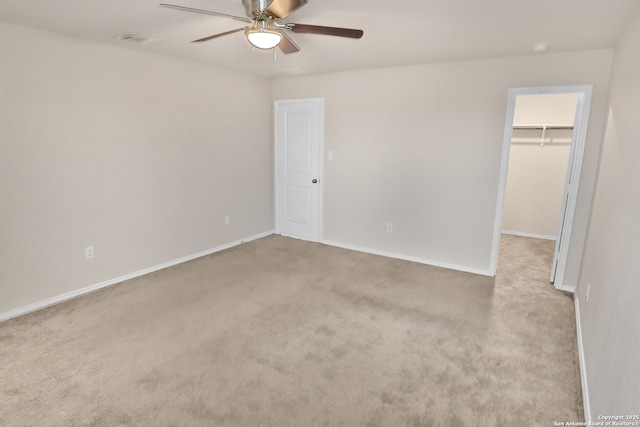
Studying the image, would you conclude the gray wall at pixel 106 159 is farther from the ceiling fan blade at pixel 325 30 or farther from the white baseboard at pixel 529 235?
the white baseboard at pixel 529 235

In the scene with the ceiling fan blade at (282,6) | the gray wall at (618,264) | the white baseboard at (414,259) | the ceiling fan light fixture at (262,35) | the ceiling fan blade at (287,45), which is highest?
the ceiling fan blade at (282,6)

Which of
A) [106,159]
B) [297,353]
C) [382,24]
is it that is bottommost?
[297,353]

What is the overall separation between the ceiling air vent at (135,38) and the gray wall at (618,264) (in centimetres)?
366

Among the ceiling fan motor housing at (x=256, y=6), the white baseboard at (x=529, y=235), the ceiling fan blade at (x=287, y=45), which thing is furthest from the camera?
the white baseboard at (x=529, y=235)

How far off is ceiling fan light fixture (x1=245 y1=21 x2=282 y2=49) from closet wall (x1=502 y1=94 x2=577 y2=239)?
4600 millimetres

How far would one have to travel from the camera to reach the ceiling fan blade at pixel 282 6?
79.0 inches

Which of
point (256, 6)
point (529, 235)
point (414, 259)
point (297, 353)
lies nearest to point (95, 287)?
point (297, 353)

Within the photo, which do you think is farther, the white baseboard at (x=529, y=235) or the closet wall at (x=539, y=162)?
the white baseboard at (x=529, y=235)

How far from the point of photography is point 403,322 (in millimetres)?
3043

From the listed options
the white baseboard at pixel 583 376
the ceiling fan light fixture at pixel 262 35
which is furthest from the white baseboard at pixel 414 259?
the ceiling fan light fixture at pixel 262 35

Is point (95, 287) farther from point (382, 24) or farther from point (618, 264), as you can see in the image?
point (618, 264)

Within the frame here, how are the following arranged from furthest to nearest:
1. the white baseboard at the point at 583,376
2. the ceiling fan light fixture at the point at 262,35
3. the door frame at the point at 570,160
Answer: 1. the door frame at the point at 570,160
2. the ceiling fan light fixture at the point at 262,35
3. the white baseboard at the point at 583,376

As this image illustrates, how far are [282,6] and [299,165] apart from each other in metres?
3.28

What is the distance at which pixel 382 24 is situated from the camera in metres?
Answer: 2.68
